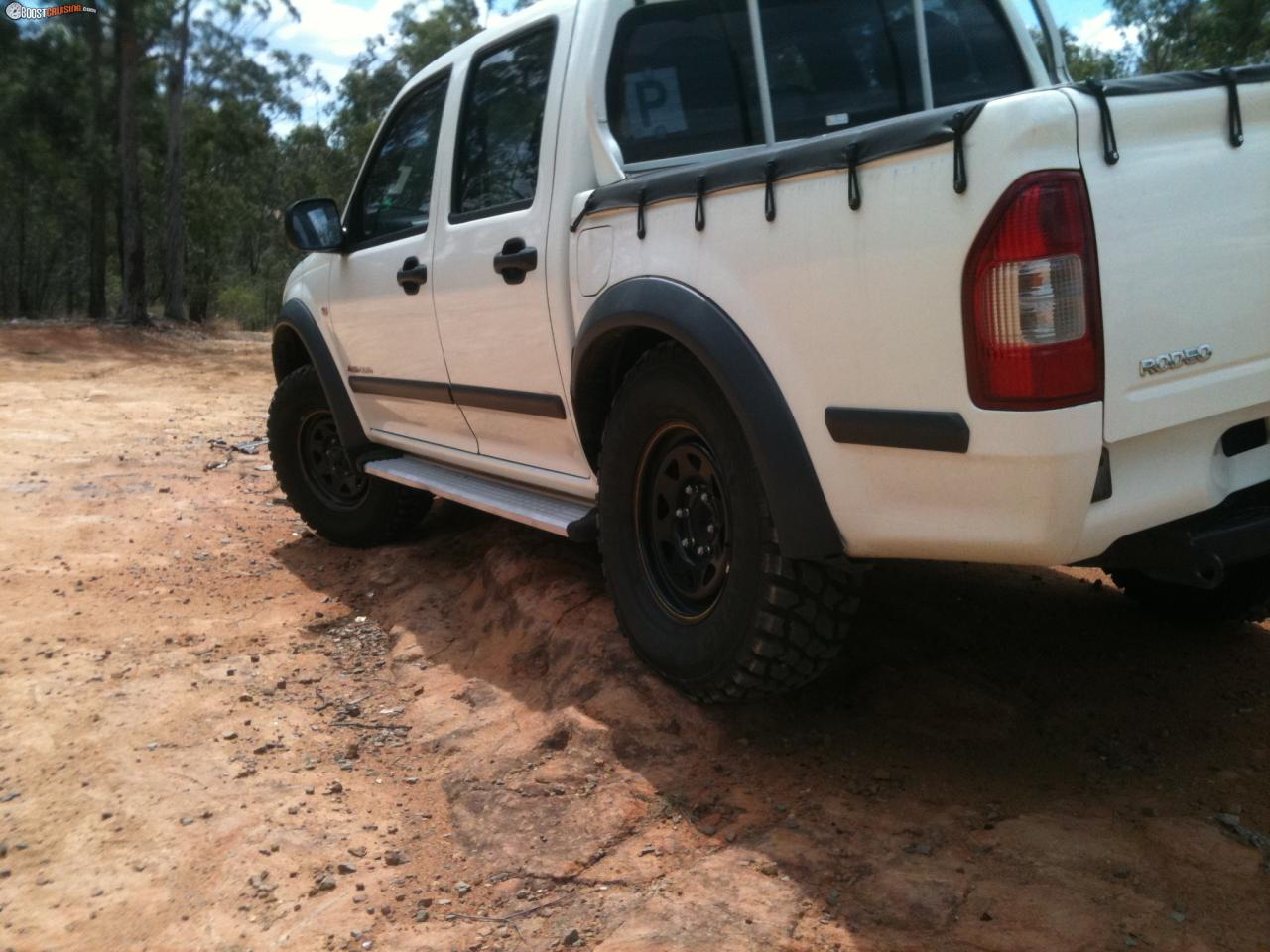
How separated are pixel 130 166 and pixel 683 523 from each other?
2030 cm

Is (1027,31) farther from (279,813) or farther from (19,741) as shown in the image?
(19,741)

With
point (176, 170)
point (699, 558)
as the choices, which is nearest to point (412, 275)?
point (699, 558)

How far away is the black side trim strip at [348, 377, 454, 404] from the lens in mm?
4414

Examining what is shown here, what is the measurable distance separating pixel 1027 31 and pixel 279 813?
352cm

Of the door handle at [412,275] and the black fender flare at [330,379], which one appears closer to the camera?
the door handle at [412,275]

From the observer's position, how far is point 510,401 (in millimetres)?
3932

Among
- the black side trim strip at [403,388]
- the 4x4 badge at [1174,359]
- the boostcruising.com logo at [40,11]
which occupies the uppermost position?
the boostcruising.com logo at [40,11]

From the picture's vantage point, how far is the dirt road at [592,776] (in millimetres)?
2492

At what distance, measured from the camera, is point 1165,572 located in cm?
251

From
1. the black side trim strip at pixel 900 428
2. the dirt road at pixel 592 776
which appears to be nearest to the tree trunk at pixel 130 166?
the dirt road at pixel 592 776

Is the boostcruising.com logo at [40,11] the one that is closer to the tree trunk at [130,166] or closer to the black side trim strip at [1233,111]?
the tree trunk at [130,166]

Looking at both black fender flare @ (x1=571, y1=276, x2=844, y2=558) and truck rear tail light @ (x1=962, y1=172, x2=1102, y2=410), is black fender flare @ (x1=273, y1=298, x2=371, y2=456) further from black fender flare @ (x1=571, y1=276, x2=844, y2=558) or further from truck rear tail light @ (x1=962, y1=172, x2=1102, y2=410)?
truck rear tail light @ (x1=962, y1=172, x2=1102, y2=410)

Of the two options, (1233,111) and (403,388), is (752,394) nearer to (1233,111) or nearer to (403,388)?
(1233,111)

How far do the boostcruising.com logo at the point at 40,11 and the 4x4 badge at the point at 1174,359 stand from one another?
871 inches
